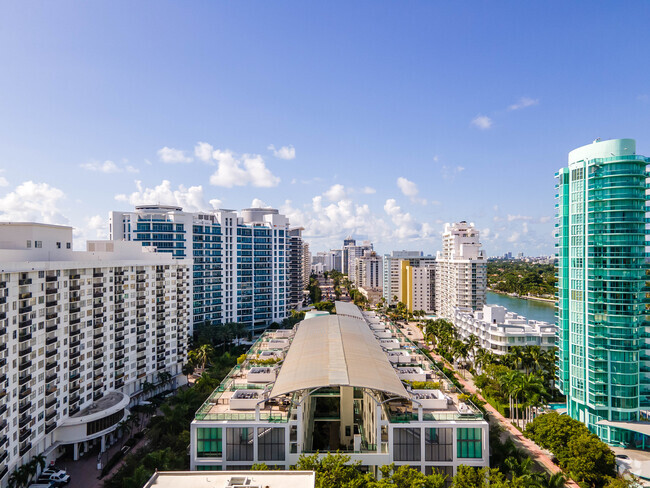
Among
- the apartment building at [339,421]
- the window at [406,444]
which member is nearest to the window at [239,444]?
the apartment building at [339,421]

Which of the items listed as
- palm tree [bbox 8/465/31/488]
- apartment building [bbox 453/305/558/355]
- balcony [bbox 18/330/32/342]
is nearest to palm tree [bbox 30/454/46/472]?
palm tree [bbox 8/465/31/488]

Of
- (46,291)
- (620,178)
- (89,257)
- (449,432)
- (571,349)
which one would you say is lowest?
(449,432)

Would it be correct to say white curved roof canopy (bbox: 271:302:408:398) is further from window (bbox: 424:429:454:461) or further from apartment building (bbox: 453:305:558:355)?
apartment building (bbox: 453:305:558:355)

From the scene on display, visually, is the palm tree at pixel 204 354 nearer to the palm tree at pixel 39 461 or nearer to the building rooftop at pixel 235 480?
the palm tree at pixel 39 461

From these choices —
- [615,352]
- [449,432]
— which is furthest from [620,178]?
[449,432]

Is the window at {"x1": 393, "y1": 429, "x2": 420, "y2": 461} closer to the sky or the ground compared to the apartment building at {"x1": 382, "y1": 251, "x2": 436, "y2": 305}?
closer to the ground

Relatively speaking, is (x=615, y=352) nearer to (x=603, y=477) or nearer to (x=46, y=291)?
(x=603, y=477)
